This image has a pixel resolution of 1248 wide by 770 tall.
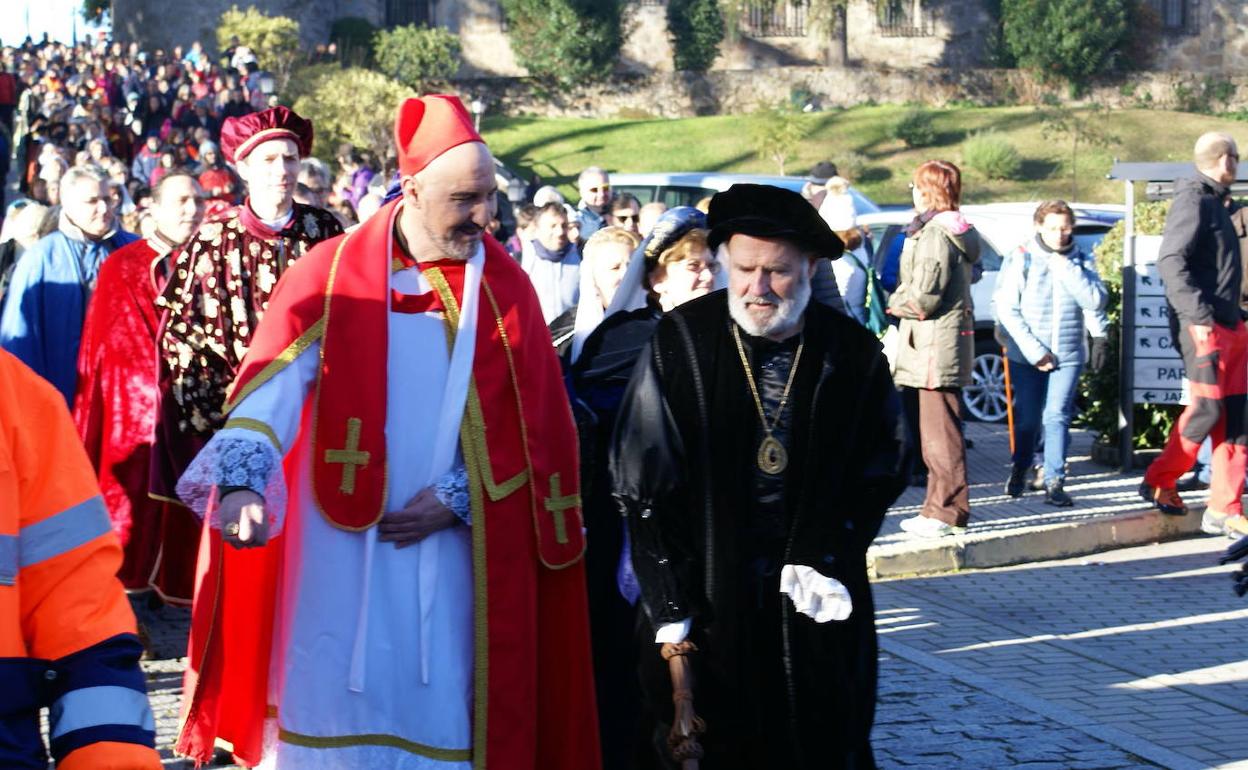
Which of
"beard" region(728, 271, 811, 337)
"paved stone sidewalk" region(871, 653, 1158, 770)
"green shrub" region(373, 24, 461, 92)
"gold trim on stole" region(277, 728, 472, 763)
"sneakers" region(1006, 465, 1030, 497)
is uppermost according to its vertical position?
"green shrub" region(373, 24, 461, 92)

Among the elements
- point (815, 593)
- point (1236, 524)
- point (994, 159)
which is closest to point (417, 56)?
point (994, 159)

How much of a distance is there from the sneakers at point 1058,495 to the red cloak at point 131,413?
5.47 metres

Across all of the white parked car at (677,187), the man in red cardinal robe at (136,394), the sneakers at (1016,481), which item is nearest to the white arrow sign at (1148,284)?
the sneakers at (1016,481)

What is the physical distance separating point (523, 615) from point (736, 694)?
0.63 meters

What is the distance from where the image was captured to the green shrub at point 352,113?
39781mm

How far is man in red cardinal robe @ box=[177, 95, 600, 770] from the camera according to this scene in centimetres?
456

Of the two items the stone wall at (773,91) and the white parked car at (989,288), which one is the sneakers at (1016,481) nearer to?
the white parked car at (989,288)

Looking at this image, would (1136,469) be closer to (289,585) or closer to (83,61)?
(289,585)

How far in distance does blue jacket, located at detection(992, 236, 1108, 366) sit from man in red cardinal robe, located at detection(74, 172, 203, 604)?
214 inches

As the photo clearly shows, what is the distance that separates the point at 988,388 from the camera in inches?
603

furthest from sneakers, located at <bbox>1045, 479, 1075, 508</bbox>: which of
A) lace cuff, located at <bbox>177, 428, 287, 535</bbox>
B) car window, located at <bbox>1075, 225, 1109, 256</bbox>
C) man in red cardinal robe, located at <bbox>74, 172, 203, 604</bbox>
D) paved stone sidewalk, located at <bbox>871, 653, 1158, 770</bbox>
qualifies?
lace cuff, located at <bbox>177, 428, 287, 535</bbox>

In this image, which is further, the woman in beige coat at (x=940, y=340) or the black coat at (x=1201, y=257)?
the woman in beige coat at (x=940, y=340)

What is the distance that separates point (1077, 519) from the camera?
1062cm

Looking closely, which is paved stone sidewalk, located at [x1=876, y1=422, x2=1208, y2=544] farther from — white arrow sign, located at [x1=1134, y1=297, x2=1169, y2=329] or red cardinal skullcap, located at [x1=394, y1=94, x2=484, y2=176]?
red cardinal skullcap, located at [x1=394, y1=94, x2=484, y2=176]
